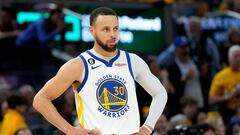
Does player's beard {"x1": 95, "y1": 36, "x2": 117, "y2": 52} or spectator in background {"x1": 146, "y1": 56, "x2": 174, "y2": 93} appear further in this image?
spectator in background {"x1": 146, "y1": 56, "x2": 174, "y2": 93}

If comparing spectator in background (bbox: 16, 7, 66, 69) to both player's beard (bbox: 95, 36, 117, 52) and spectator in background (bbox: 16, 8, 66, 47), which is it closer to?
spectator in background (bbox: 16, 8, 66, 47)

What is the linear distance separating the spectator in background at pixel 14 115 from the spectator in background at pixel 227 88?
2.99 metres

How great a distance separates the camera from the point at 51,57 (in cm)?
1340

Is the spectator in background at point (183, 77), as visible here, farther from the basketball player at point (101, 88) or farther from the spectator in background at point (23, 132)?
the basketball player at point (101, 88)

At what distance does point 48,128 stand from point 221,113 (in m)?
2.84

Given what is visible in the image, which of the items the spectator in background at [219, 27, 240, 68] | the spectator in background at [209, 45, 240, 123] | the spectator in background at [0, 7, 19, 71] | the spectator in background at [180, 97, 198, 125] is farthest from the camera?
the spectator in background at [219, 27, 240, 68]

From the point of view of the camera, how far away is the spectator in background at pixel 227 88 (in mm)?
12703

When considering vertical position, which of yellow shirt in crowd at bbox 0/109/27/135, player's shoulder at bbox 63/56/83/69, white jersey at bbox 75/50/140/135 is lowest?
yellow shirt in crowd at bbox 0/109/27/135

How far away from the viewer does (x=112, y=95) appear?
6.65 m

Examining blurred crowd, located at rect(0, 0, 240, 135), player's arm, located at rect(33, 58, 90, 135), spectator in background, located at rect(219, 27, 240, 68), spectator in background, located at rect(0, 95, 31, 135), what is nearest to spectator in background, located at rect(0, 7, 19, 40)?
blurred crowd, located at rect(0, 0, 240, 135)

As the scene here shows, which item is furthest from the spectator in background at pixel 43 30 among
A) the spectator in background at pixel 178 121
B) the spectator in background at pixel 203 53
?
the spectator in background at pixel 178 121

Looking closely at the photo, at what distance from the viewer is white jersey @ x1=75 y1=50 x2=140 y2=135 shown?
663 centimetres

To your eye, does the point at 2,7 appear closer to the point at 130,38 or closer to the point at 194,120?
the point at 130,38

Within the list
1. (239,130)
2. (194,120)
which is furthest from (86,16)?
(239,130)
